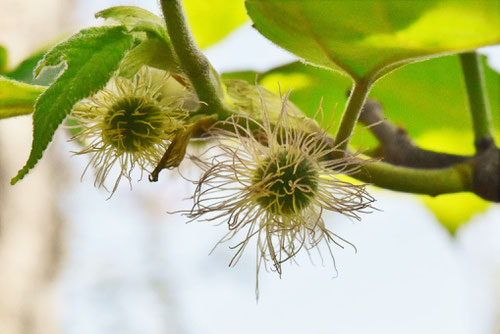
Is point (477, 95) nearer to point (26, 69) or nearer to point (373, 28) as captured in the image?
point (373, 28)

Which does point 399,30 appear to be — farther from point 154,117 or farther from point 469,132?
point 469,132

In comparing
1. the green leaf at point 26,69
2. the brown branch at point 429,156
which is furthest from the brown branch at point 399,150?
the green leaf at point 26,69

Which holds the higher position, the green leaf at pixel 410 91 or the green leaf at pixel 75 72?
the green leaf at pixel 75 72

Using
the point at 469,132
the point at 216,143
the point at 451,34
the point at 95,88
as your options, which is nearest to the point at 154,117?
the point at 216,143

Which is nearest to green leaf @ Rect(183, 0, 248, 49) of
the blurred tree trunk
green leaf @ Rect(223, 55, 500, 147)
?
green leaf @ Rect(223, 55, 500, 147)

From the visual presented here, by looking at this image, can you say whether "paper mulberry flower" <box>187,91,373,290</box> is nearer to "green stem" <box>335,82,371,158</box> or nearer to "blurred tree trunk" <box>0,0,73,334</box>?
"green stem" <box>335,82,371,158</box>

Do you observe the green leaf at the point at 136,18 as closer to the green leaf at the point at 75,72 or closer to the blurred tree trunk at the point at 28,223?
the green leaf at the point at 75,72
